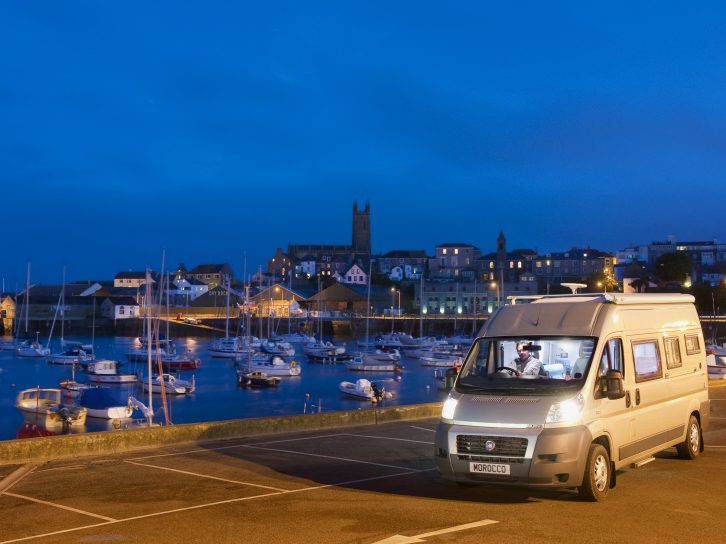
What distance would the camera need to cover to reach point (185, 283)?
19775 cm

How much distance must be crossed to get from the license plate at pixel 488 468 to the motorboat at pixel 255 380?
55494mm

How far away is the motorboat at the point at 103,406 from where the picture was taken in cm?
4438

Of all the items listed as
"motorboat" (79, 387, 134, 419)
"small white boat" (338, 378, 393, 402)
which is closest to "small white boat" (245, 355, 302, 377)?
"small white boat" (338, 378, 393, 402)

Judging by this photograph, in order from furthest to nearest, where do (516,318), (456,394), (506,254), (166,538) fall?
1. (506,254)
2. (516,318)
3. (456,394)
4. (166,538)

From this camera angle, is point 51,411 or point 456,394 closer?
point 456,394

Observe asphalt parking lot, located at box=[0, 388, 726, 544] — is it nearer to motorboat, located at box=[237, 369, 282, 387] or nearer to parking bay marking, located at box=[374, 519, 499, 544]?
parking bay marking, located at box=[374, 519, 499, 544]

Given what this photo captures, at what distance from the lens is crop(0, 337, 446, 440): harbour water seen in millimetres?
47719

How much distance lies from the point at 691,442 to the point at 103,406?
38260 mm

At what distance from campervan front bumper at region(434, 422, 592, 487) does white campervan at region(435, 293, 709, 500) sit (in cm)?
1

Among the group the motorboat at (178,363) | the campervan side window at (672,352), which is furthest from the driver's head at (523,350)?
the motorboat at (178,363)

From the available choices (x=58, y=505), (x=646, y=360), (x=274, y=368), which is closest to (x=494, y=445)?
(x=646, y=360)

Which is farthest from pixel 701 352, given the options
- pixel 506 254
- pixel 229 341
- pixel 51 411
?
pixel 506 254

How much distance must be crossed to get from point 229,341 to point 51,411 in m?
58.6

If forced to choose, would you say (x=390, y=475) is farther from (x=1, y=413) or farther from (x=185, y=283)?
(x=185, y=283)
